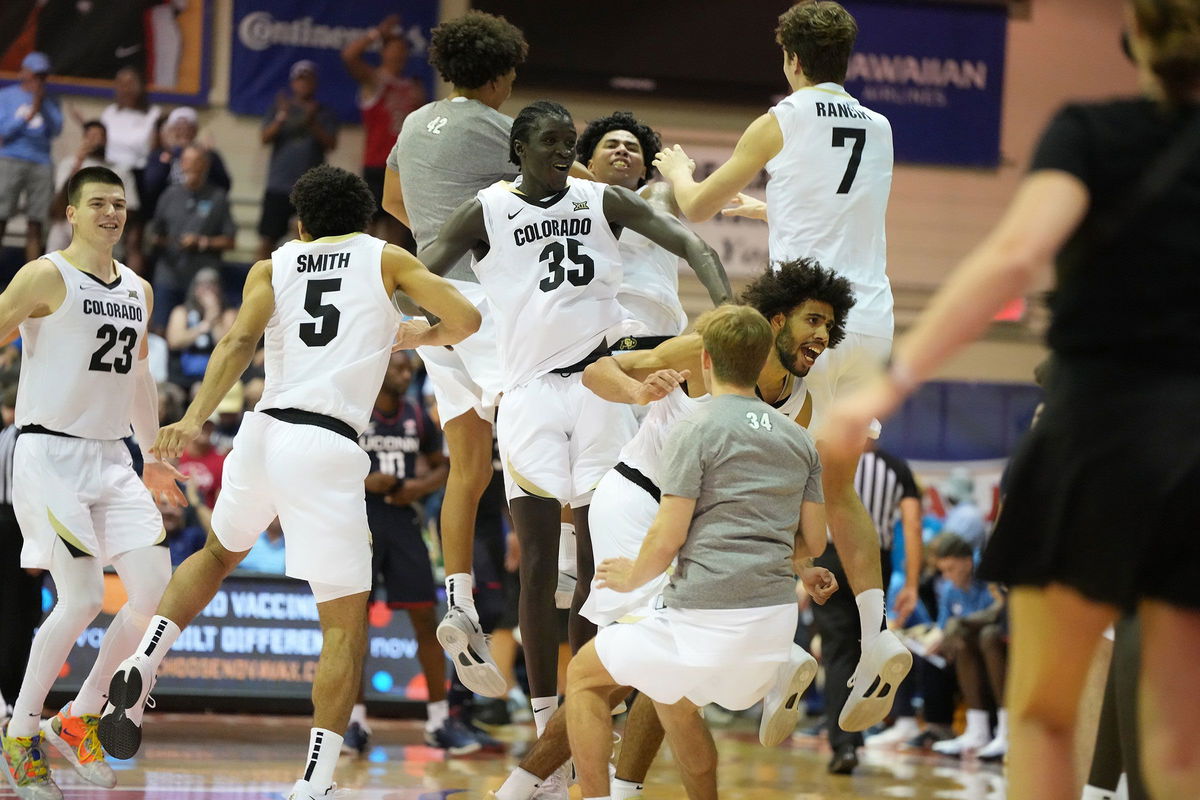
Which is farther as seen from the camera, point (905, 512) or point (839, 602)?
point (905, 512)

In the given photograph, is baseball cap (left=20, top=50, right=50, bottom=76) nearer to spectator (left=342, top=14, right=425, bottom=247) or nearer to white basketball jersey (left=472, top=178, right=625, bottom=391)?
spectator (left=342, top=14, right=425, bottom=247)

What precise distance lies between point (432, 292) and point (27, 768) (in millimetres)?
2801

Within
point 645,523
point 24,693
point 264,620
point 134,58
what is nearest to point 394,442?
point 264,620

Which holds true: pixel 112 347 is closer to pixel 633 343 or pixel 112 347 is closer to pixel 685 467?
pixel 633 343

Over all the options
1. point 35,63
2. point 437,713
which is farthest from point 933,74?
point 437,713

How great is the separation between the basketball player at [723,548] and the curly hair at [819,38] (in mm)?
1438

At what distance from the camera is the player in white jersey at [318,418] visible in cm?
563

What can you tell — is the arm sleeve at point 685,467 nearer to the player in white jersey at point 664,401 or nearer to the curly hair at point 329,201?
the player in white jersey at point 664,401

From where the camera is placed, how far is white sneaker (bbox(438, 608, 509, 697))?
6.25 metres

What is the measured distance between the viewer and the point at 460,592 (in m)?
6.59

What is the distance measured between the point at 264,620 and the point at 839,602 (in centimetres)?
384

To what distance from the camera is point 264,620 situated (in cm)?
971

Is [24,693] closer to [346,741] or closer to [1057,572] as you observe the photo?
[346,741]

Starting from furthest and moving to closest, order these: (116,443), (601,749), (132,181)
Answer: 1. (132,181)
2. (116,443)
3. (601,749)
